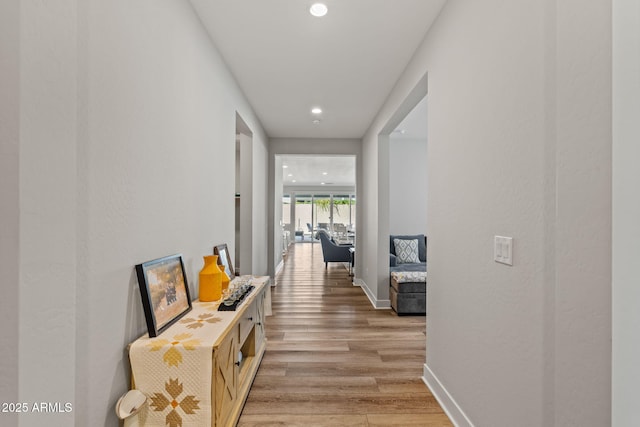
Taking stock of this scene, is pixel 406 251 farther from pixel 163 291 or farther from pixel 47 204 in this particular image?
pixel 47 204

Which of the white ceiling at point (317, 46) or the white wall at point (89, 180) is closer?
the white wall at point (89, 180)

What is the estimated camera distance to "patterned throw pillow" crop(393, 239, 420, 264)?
183 inches

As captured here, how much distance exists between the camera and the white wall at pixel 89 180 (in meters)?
0.82

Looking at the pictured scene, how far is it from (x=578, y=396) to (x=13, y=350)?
1670 mm

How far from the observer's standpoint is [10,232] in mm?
783

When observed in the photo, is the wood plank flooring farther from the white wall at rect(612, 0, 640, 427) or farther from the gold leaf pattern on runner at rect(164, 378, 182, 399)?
the white wall at rect(612, 0, 640, 427)

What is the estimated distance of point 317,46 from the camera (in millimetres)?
2439

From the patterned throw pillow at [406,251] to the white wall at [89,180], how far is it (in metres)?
3.49

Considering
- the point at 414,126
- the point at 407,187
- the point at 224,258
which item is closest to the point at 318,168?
the point at 407,187

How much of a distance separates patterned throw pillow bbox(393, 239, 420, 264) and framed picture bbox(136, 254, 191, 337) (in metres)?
3.58

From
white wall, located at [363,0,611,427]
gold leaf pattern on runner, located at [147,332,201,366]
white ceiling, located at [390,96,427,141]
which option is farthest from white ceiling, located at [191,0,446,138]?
gold leaf pattern on runner, located at [147,332,201,366]

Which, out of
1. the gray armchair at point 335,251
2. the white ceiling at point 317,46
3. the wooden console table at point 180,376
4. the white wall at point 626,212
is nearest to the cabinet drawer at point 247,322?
the wooden console table at point 180,376

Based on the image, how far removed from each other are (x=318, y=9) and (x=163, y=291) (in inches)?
77.5

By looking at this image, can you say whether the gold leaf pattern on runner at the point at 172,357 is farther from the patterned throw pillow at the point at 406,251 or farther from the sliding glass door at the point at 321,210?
the sliding glass door at the point at 321,210
